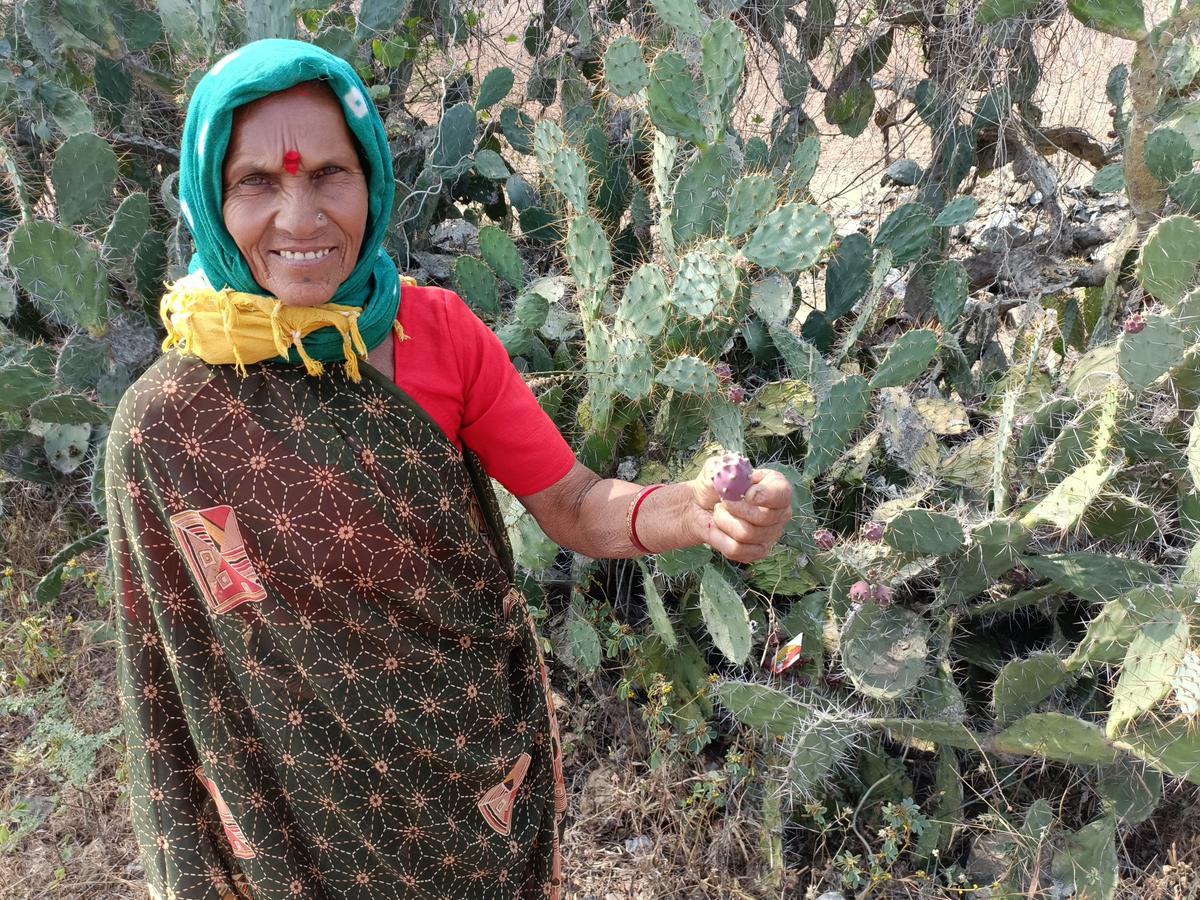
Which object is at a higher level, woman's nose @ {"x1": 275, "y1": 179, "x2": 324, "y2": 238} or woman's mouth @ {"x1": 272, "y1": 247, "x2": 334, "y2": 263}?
woman's nose @ {"x1": 275, "y1": 179, "x2": 324, "y2": 238}

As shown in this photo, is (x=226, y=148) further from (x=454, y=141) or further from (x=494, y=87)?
(x=494, y=87)

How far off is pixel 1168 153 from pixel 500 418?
193 centimetres

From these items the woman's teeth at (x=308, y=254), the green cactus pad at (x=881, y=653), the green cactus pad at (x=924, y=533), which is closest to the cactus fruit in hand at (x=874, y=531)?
the green cactus pad at (x=924, y=533)

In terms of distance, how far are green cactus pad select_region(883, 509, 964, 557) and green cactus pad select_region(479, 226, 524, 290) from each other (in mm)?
1205

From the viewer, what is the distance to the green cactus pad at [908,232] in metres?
2.59

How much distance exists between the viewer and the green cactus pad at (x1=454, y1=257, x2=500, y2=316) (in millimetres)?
2514

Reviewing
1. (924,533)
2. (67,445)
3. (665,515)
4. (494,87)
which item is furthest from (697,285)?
(67,445)

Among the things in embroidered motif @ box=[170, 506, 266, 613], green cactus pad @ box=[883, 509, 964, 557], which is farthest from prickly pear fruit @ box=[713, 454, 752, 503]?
green cactus pad @ box=[883, 509, 964, 557]

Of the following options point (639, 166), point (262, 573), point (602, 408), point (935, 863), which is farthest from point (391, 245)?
point (935, 863)

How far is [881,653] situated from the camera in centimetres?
198

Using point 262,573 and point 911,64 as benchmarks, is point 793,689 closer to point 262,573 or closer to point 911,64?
point 262,573

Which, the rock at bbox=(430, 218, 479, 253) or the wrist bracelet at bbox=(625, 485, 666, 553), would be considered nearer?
the wrist bracelet at bbox=(625, 485, 666, 553)

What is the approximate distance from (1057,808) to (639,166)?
2175 mm

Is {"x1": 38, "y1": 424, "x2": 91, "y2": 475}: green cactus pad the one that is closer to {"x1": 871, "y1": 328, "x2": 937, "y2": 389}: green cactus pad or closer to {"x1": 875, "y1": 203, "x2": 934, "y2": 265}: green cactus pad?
{"x1": 871, "y1": 328, "x2": 937, "y2": 389}: green cactus pad
